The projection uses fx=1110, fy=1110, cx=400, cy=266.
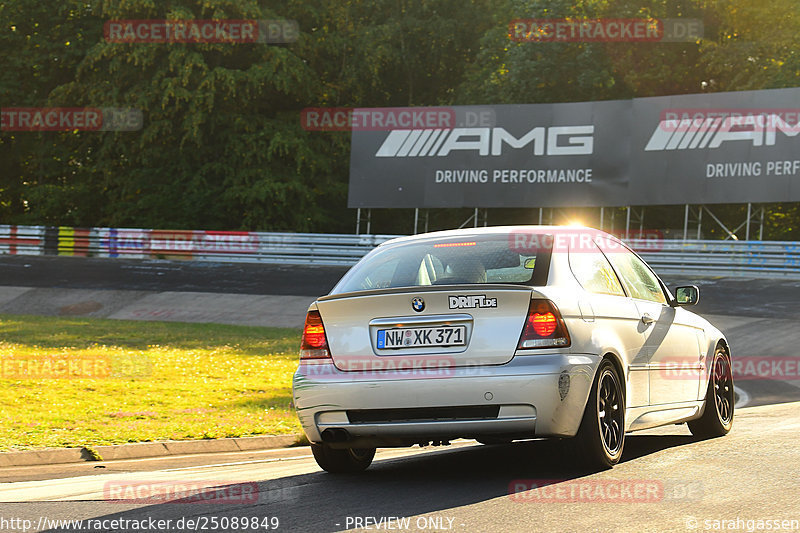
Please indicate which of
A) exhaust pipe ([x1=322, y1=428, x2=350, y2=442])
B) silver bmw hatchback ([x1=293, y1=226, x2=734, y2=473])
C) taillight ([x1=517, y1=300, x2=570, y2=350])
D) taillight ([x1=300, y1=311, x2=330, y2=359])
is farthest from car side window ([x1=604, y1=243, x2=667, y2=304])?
exhaust pipe ([x1=322, y1=428, x2=350, y2=442])

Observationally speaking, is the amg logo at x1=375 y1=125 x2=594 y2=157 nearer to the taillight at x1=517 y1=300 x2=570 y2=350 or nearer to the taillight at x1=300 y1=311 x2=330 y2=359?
the taillight at x1=300 y1=311 x2=330 y2=359

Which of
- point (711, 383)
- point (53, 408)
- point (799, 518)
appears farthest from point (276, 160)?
point (799, 518)

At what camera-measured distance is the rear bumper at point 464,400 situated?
681cm

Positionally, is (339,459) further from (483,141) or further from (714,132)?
(483,141)

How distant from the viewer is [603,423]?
24.1ft

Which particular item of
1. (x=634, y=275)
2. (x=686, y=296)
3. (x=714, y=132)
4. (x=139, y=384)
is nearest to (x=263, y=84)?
(x=714, y=132)

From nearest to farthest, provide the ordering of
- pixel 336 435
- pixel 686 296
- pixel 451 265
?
1. pixel 336 435
2. pixel 451 265
3. pixel 686 296

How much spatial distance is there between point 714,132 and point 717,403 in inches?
1031

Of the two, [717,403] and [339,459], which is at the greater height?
[717,403]

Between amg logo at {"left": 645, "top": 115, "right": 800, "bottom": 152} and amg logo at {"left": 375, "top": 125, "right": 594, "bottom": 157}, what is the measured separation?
7.91ft

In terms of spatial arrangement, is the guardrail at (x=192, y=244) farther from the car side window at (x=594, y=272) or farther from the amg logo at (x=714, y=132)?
the car side window at (x=594, y=272)

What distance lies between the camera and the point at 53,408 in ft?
38.9

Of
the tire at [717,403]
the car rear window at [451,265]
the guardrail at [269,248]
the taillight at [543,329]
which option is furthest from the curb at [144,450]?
the guardrail at [269,248]

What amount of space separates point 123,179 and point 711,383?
42075mm
